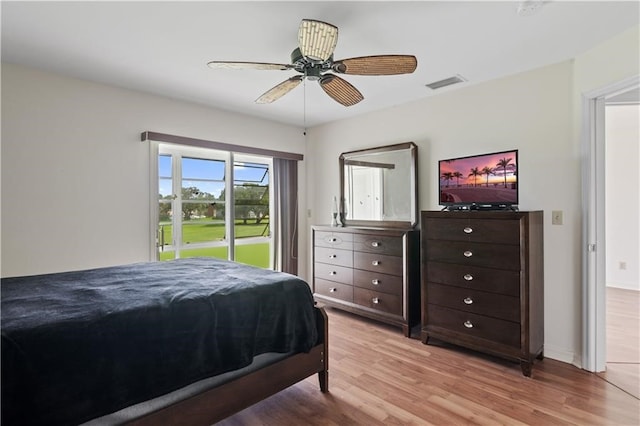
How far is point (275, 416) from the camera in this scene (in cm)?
202

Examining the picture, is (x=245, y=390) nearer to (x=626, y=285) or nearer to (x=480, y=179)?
(x=480, y=179)

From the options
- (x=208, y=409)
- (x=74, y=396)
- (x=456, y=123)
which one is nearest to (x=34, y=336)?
(x=74, y=396)

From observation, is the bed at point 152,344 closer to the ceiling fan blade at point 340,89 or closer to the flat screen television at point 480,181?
the ceiling fan blade at point 340,89

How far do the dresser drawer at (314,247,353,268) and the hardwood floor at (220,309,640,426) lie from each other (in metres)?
1.10

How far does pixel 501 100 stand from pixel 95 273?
3694 mm

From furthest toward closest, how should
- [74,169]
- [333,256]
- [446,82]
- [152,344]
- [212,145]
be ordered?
[333,256]
[212,145]
[446,82]
[74,169]
[152,344]

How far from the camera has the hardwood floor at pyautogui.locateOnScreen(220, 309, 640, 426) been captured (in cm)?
197

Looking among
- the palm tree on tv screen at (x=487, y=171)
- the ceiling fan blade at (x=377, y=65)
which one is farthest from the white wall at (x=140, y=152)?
the ceiling fan blade at (x=377, y=65)

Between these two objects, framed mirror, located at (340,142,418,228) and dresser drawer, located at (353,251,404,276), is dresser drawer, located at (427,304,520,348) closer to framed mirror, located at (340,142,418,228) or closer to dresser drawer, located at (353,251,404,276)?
dresser drawer, located at (353,251,404,276)

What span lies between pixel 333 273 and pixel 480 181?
6.20 feet

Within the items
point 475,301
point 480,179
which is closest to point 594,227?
point 480,179

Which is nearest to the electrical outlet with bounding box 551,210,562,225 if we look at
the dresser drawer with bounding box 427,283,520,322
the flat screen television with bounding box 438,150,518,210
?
the flat screen television with bounding box 438,150,518,210

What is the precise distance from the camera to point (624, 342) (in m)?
2.97

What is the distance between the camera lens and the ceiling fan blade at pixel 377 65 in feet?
6.21
